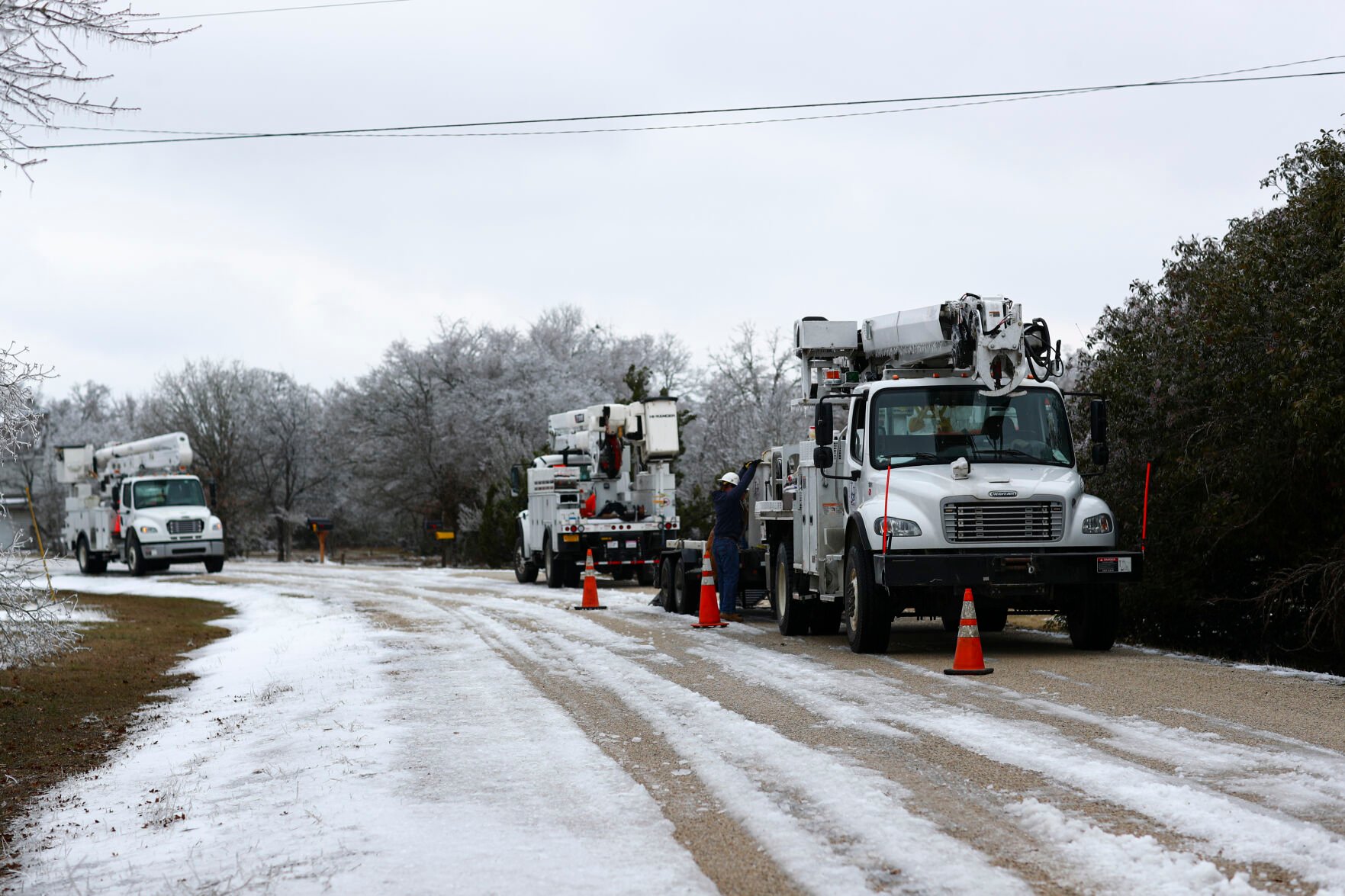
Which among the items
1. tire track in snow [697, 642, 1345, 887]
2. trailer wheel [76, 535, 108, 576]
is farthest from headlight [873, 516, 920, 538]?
trailer wheel [76, 535, 108, 576]

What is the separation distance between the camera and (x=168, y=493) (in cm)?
3856

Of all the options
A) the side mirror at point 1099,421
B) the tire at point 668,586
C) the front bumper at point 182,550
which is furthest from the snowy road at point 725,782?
the front bumper at point 182,550

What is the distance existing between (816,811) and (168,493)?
3511 centimetres

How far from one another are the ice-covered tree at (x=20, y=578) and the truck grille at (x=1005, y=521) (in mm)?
7853

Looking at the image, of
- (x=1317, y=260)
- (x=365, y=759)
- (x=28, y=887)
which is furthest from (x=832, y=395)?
(x=28, y=887)

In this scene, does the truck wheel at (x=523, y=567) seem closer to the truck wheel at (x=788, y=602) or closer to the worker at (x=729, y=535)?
the worker at (x=729, y=535)

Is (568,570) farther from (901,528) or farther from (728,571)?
(901,528)

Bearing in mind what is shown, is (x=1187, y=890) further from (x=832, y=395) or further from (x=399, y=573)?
(x=399, y=573)

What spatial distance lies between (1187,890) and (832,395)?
35.7 ft

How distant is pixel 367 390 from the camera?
6450 centimetres

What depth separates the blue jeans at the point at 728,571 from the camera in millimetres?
18594

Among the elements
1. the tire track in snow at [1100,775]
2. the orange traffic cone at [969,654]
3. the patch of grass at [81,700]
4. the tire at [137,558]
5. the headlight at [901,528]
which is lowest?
the patch of grass at [81,700]

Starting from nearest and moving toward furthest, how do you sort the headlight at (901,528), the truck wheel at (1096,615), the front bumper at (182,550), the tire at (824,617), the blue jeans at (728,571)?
the headlight at (901,528) < the truck wheel at (1096,615) < the tire at (824,617) < the blue jeans at (728,571) < the front bumper at (182,550)

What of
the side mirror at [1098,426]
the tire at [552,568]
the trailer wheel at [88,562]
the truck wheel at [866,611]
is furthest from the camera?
the trailer wheel at [88,562]
